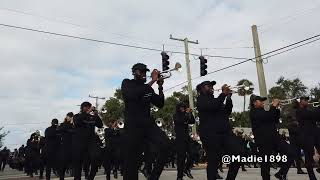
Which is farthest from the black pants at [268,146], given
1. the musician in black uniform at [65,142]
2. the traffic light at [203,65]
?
the traffic light at [203,65]

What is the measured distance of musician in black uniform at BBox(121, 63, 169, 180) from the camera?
704cm

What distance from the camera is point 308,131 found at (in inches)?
400

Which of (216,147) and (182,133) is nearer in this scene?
(216,147)

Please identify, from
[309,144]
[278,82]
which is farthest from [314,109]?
[278,82]

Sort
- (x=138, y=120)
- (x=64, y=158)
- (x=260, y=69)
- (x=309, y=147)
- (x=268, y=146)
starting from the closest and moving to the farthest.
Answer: (x=138, y=120), (x=268, y=146), (x=309, y=147), (x=64, y=158), (x=260, y=69)

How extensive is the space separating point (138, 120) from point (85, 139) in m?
3.64

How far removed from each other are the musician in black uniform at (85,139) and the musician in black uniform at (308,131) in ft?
14.9

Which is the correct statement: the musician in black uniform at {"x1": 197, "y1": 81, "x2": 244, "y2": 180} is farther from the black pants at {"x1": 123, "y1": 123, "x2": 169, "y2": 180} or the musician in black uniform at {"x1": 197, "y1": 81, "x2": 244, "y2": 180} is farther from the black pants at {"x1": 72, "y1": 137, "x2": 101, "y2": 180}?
the black pants at {"x1": 72, "y1": 137, "x2": 101, "y2": 180}

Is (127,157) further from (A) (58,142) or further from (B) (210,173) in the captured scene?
(A) (58,142)

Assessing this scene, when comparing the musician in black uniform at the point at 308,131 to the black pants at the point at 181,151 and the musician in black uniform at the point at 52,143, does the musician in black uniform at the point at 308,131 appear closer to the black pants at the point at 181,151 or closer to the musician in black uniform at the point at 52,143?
the black pants at the point at 181,151

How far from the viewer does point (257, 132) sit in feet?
30.8

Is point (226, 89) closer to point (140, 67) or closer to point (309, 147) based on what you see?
point (140, 67)

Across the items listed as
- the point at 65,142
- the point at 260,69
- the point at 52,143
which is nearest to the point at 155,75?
the point at 65,142

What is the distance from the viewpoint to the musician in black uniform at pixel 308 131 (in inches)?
396
